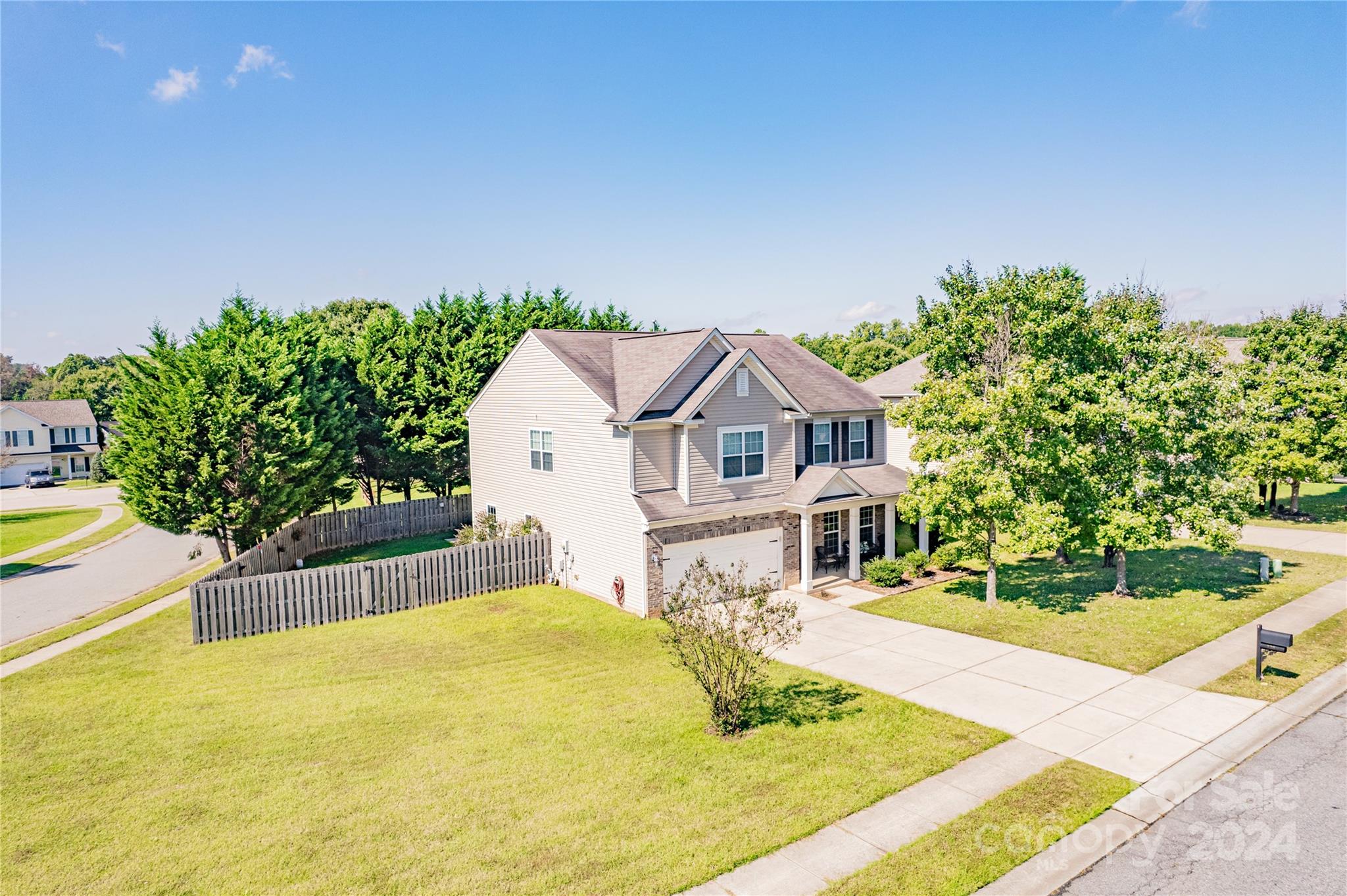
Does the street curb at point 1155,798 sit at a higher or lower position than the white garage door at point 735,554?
lower

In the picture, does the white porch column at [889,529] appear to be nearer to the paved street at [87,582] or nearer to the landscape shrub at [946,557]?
the landscape shrub at [946,557]

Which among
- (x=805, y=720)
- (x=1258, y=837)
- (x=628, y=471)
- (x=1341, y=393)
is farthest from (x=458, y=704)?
(x=1341, y=393)

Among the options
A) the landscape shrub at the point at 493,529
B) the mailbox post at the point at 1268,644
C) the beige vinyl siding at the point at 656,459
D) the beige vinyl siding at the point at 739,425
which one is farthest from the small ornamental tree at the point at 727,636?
the landscape shrub at the point at 493,529

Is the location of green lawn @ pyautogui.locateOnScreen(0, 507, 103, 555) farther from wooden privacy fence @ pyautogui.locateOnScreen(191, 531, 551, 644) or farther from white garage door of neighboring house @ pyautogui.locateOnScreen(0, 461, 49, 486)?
white garage door of neighboring house @ pyautogui.locateOnScreen(0, 461, 49, 486)

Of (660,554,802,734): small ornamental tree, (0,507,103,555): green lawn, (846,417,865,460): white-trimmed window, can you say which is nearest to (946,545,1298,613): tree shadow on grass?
(846,417,865,460): white-trimmed window

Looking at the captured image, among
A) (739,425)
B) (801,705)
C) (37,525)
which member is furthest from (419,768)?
(37,525)

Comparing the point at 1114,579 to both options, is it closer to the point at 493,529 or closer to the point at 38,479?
the point at 493,529

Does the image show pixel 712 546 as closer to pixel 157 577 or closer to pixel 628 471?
pixel 628 471
